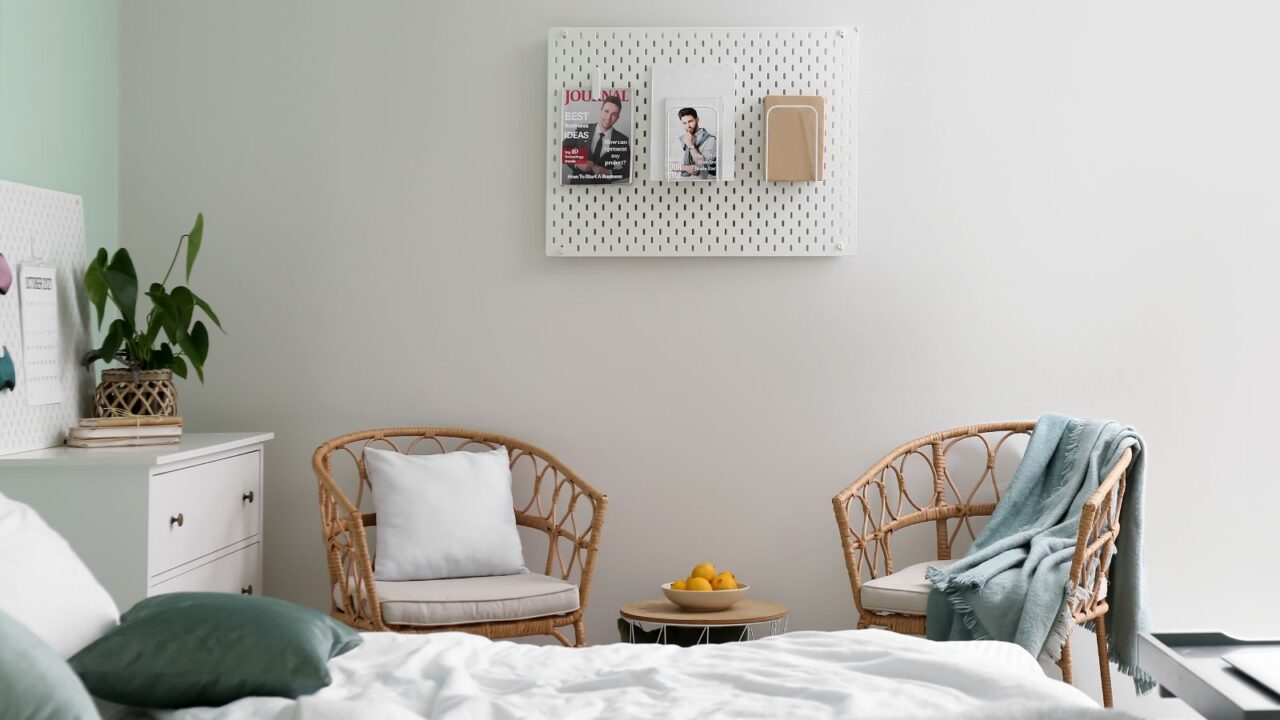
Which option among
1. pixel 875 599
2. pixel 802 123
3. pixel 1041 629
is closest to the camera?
pixel 1041 629

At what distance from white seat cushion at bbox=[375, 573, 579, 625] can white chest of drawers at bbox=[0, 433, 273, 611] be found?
49 centimetres

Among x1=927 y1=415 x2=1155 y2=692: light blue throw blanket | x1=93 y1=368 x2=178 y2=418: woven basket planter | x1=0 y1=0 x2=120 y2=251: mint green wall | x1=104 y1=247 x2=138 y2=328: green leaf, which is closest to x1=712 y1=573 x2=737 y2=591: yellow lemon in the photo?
x1=927 y1=415 x2=1155 y2=692: light blue throw blanket

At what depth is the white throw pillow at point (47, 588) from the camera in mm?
1539

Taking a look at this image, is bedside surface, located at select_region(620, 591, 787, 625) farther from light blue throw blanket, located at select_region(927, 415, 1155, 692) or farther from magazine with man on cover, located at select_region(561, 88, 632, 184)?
magazine with man on cover, located at select_region(561, 88, 632, 184)

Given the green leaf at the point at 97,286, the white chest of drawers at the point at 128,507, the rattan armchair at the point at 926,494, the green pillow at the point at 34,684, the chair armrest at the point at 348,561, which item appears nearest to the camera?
the green pillow at the point at 34,684

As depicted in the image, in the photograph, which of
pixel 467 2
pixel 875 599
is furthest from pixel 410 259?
pixel 875 599

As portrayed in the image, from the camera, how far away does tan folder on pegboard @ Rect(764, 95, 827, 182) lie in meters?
3.23

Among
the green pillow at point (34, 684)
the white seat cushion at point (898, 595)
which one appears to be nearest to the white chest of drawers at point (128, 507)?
the green pillow at point (34, 684)

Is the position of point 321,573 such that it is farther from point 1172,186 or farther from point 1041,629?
point 1172,186

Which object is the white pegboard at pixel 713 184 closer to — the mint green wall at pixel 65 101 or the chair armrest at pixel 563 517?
the chair armrest at pixel 563 517

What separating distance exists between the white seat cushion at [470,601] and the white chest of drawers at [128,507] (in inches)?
19.1

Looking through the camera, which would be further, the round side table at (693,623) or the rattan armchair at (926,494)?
the rattan armchair at (926,494)

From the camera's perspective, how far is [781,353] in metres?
3.31

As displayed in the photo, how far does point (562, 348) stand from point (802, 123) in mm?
977
